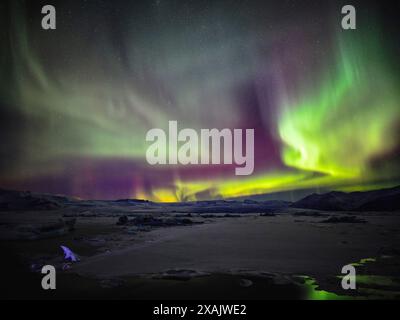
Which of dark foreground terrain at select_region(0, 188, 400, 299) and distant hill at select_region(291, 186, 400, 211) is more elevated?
distant hill at select_region(291, 186, 400, 211)

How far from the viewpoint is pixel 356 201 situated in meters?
29.3

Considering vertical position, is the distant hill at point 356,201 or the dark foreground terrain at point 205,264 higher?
the distant hill at point 356,201

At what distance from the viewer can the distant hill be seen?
25.7 meters

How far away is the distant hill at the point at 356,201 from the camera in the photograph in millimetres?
25688

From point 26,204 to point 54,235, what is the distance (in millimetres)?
29014

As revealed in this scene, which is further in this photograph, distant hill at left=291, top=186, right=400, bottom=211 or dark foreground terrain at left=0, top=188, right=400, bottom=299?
distant hill at left=291, top=186, right=400, bottom=211

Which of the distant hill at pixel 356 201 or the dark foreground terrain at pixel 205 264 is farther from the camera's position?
the distant hill at pixel 356 201

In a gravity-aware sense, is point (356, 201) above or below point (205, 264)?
above

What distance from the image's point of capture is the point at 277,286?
6.85 m

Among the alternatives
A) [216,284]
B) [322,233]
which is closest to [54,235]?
[216,284]

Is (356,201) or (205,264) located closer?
(205,264)
